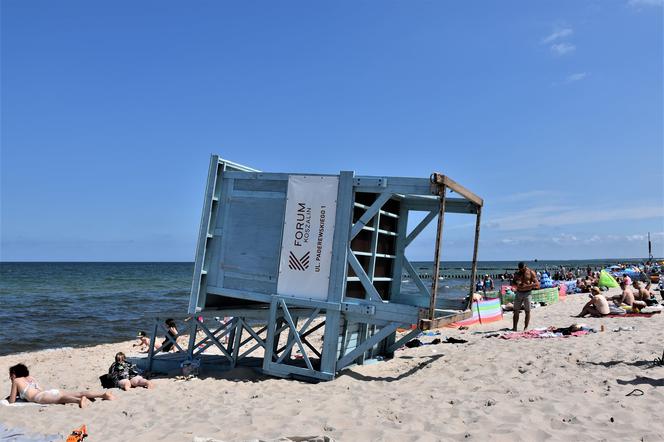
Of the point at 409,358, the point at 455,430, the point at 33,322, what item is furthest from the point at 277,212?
the point at 33,322

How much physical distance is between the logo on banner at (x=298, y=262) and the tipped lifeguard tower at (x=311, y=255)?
16mm

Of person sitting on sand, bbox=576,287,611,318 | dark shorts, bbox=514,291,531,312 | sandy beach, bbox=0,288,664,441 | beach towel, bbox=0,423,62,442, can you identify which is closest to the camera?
sandy beach, bbox=0,288,664,441

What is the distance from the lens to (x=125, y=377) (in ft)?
27.1

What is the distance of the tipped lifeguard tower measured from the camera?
787 cm

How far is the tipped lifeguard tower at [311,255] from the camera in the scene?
25.8ft

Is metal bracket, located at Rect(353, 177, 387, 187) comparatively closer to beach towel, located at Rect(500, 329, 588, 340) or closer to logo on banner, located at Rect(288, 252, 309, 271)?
logo on banner, located at Rect(288, 252, 309, 271)

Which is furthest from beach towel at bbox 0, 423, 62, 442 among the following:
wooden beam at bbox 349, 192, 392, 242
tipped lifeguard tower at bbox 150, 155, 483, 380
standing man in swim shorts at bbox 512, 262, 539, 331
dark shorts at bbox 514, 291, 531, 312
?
dark shorts at bbox 514, 291, 531, 312

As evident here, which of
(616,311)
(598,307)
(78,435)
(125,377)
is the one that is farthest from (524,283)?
(78,435)

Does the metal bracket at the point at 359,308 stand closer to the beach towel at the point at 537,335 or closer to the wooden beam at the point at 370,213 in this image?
the wooden beam at the point at 370,213

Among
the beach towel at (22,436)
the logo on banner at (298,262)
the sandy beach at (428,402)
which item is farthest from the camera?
the logo on banner at (298,262)

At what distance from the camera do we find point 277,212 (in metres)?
8.59

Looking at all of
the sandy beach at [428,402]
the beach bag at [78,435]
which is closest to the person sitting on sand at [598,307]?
the sandy beach at [428,402]

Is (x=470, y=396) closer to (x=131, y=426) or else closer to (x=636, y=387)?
(x=636, y=387)

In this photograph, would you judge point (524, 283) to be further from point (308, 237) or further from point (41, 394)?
point (41, 394)
